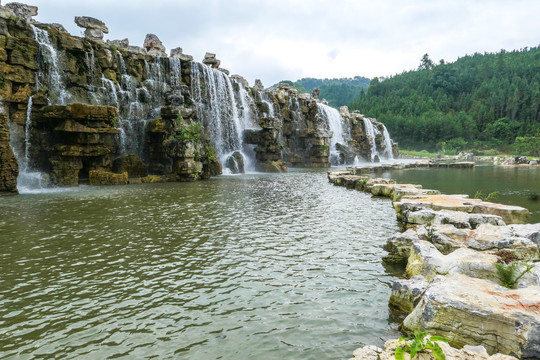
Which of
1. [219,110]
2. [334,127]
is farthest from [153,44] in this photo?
[334,127]

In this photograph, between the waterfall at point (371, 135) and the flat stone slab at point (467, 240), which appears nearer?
the flat stone slab at point (467, 240)

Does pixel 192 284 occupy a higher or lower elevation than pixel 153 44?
lower

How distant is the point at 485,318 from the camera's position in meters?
4.61

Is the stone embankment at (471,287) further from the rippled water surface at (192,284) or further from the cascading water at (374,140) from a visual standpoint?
the cascading water at (374,140)

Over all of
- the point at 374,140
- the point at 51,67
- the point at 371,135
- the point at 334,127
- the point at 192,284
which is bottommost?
the point at 192,284

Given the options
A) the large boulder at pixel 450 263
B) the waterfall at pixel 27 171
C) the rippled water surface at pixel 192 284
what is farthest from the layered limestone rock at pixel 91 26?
the large boulder at pixel 450 263

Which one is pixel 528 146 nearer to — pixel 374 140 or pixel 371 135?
pixel 374 140

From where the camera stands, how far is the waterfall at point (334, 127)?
59.7 metres

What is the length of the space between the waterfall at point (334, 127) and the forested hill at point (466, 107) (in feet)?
151

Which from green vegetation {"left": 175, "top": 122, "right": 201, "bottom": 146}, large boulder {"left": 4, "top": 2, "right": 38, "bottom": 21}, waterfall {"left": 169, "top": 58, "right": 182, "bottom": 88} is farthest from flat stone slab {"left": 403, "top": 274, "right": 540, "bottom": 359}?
large boulder {"left": 4, "top": 2, "right": 38, "bottom": 21}

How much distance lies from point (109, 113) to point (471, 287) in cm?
2658

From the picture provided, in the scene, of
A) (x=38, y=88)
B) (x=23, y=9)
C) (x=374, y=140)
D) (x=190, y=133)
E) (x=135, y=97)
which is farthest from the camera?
(x=374, y=140)

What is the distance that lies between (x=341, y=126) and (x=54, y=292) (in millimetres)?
64781

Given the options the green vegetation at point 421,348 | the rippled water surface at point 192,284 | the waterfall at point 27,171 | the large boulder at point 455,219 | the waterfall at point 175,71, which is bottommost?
the rippled water surface at point 192,284
